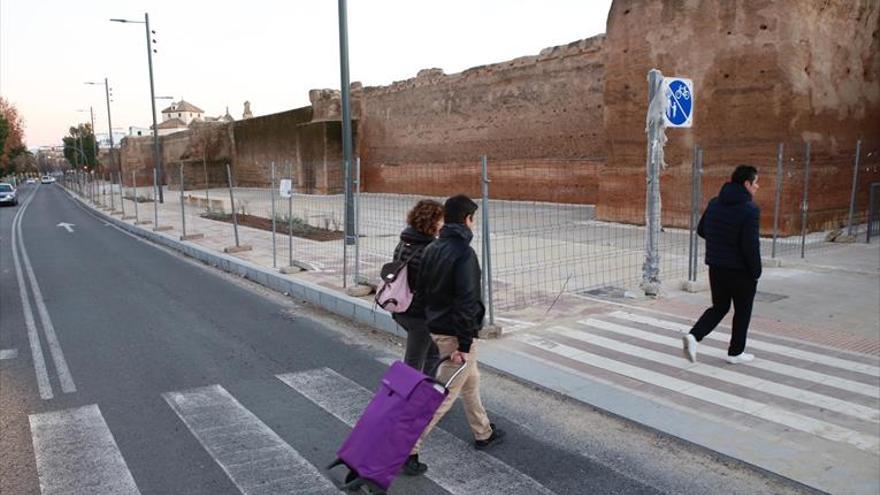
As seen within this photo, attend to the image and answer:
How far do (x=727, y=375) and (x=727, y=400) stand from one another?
63cm

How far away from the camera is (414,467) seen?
4215 millimetres

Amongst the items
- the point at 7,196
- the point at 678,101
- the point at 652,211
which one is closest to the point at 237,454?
the point at 652,211

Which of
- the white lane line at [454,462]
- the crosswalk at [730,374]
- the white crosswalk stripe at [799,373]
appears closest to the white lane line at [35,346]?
the white lane line at [454,462]

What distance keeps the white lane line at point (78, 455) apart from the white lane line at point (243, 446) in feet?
1.78

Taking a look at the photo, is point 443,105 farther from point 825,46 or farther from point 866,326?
point 866,326

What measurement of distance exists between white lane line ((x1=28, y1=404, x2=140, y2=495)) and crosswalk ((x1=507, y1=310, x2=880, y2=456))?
3742 mm

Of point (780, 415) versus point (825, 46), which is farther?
point (825, 46)

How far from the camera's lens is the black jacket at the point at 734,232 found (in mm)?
5855

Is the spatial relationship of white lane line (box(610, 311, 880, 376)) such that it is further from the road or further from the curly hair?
the curly hair

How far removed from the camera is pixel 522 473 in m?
4.20

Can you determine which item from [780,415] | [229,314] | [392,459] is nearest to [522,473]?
[392,459]

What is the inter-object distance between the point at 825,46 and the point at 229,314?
1325cm

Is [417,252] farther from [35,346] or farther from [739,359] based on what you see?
[35,346]

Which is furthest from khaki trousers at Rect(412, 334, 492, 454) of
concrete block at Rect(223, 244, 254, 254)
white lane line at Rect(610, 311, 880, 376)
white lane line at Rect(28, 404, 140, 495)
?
concrete block at Rect(223, 244, 254, 254)
